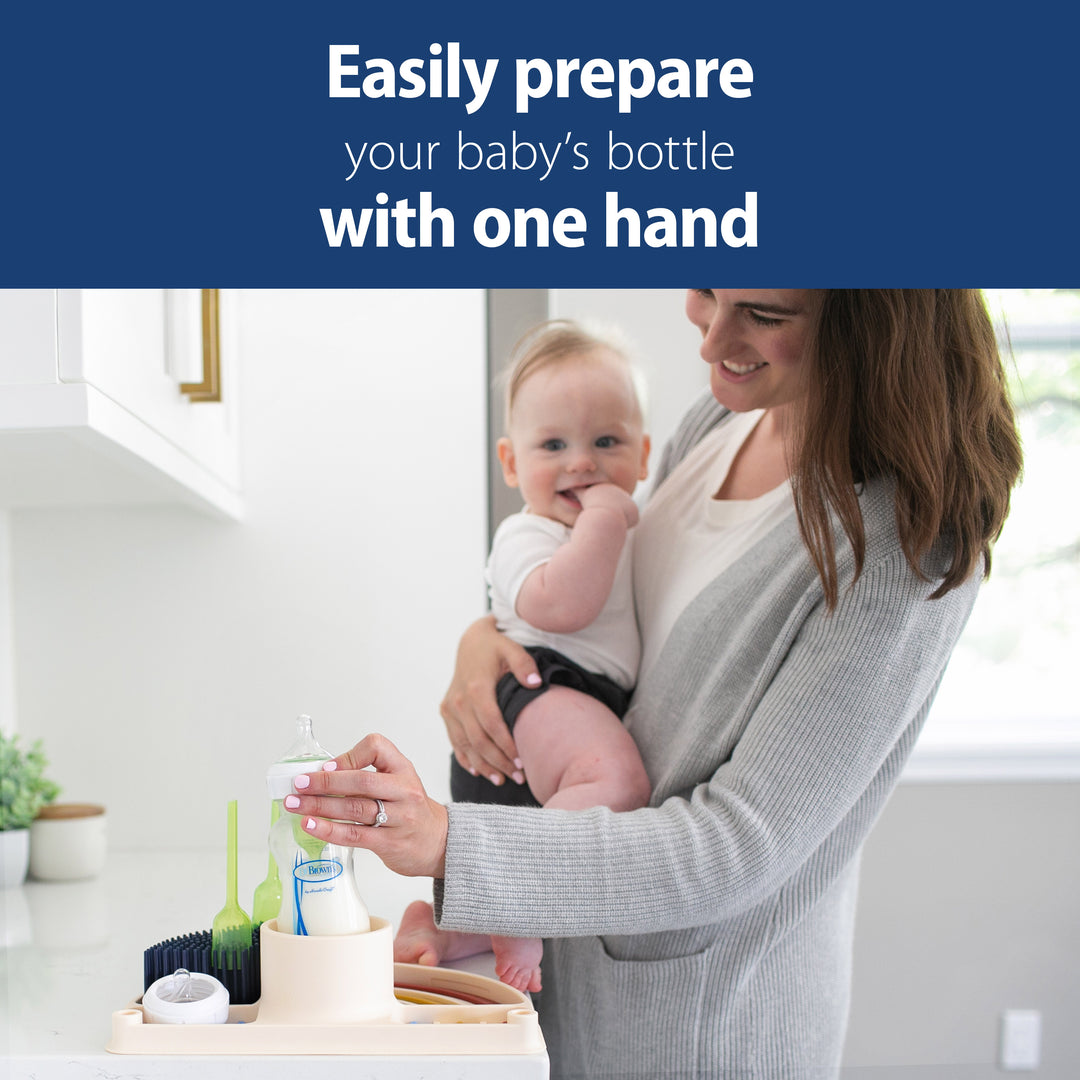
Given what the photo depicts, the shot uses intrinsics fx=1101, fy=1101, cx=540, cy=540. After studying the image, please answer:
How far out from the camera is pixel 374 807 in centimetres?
63

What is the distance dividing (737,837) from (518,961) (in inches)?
7.7

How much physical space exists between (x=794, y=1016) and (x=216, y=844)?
0.90 m

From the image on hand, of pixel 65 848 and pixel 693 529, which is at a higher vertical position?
pixel 693 529

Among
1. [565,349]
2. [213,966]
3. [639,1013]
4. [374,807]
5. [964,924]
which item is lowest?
[964,924]

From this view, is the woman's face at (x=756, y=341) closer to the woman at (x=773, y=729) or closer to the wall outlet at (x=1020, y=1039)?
the woman at (x=773, y=729)

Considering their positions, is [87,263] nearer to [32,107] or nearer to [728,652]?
[32,107]

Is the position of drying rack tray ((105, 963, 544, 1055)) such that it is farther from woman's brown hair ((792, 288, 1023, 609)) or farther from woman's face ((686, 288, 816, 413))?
woman's face ((686, 288, 816, 413))

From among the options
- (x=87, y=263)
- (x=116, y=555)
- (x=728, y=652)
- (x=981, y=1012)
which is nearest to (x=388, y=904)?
(x=728, y=652)

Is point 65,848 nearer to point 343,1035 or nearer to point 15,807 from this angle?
point 15,807

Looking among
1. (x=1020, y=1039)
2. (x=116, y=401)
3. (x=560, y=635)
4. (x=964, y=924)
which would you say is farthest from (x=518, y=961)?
(x=1020, y=1039)

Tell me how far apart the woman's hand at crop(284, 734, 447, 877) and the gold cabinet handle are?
71 centimetres

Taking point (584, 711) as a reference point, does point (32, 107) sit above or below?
above

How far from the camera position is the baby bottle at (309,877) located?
0.63m

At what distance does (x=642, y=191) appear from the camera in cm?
46
